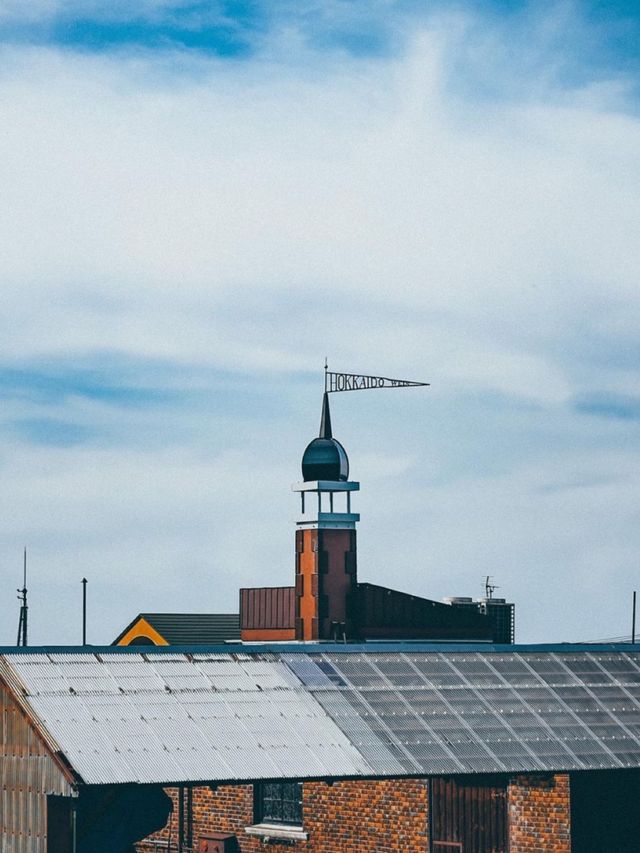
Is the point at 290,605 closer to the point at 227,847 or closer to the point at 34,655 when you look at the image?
the point at 227,847

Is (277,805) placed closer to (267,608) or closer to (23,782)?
(23,782)

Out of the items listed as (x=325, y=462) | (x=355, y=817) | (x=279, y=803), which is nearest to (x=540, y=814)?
(x=355, y=817)

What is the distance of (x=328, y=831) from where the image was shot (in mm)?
32594

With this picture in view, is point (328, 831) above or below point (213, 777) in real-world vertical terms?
below

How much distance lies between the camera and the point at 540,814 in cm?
2947

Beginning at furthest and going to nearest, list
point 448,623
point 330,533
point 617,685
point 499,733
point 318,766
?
point 448,623 < point 330,533 < point 617,685 < point 499,733 < point 318,766

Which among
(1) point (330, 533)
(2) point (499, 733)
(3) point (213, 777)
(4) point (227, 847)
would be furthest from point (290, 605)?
(3) point (213, 777)

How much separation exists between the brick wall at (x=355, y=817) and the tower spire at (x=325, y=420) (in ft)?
51.3

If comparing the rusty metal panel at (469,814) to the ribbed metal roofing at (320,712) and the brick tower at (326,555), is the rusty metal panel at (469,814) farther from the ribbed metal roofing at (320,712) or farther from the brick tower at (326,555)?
the brick tower at (326,555)

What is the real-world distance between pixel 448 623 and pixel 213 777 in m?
28.6

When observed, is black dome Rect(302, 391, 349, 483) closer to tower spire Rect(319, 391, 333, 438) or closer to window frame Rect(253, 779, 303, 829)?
tower spire Rect(319, 391, 333, 438)

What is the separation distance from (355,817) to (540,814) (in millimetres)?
4300

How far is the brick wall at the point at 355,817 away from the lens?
103 feet

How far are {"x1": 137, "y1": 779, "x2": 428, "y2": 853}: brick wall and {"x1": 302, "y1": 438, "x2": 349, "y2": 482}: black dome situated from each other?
13492 millimetres
